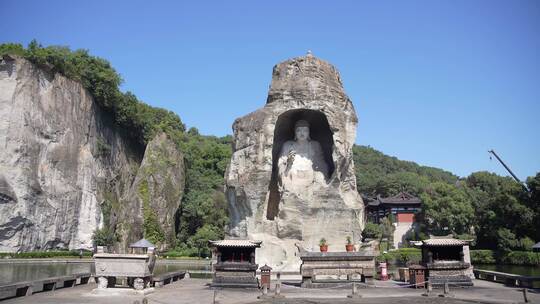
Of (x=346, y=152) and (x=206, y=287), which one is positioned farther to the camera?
(x=346, y=152)

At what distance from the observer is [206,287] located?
795 inches

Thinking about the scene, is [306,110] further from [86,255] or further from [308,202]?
[86,255]

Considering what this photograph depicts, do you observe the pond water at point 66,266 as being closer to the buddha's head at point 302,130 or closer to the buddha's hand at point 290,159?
the buddha's hand at point 290,159

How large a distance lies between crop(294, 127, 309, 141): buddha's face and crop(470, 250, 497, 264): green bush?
22420 millimetres

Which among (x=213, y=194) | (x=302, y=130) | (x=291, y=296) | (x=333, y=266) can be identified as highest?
(x=302, y=130)

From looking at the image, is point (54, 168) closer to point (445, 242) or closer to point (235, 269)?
point (235, 269)

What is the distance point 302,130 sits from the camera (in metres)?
28.9

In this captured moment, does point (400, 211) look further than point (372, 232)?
Yes

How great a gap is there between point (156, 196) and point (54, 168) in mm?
11249

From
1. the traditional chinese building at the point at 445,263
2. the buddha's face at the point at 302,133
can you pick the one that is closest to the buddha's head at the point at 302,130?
the buddha's face at the point at 302,133

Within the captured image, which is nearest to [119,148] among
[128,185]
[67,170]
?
[128,185]

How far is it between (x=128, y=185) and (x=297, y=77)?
1554 inches

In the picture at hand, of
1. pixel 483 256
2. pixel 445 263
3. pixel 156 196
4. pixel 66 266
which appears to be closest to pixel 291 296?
pixel 445 263

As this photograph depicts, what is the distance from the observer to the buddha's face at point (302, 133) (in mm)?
28922
